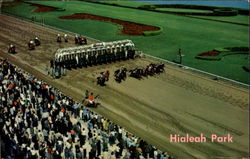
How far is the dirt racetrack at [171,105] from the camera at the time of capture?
735 inches

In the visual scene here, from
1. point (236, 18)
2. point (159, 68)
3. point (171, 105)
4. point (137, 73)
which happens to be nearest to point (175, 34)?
point (236, 18)

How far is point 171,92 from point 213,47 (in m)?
15.9

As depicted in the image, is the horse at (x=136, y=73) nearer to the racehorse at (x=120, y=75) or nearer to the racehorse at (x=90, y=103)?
the racehorse at (x=120, y=75)

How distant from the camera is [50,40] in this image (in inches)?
1729

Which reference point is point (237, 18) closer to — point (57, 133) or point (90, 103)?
point (90, 103)

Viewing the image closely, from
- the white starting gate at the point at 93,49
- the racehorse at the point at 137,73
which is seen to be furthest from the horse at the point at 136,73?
the white starting gate at the point at 93,49

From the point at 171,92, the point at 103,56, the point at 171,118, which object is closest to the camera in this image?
the point at 171,118

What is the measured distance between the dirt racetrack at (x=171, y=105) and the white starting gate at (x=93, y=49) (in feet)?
5.26

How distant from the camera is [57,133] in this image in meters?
18.2

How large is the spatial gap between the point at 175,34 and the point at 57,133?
103 ft

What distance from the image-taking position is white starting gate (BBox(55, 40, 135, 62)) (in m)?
31.1

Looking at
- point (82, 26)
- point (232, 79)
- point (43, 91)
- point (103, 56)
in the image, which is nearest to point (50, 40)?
point (82, 26)

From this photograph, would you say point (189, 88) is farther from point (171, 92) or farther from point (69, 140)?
point (69, 140)

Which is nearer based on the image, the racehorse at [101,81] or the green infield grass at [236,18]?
the racehorse at [101,81]
